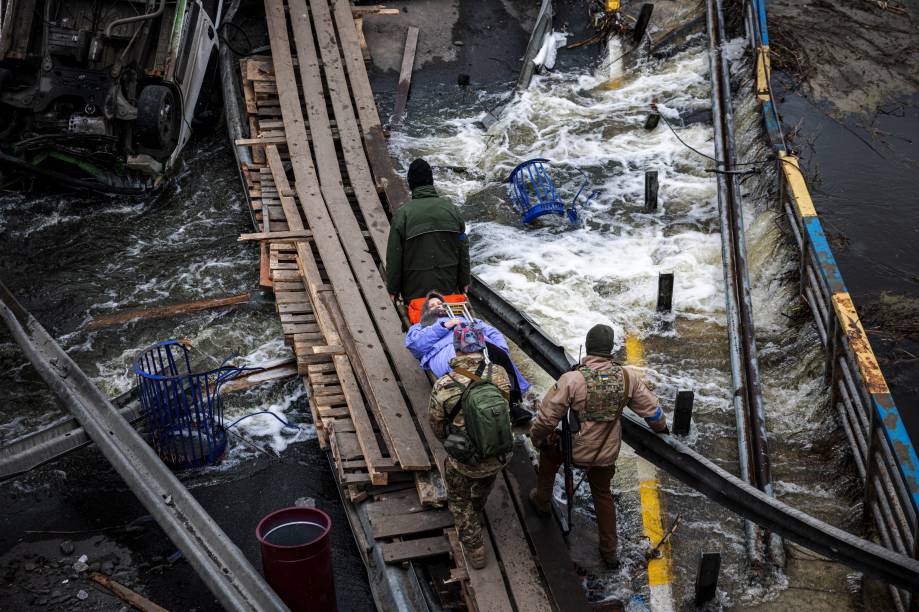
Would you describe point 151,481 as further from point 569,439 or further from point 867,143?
point 867,143

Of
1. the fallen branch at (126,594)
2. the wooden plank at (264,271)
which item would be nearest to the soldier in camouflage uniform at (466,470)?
the fallen branch at (126,594)

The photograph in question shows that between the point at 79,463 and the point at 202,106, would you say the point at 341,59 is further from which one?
the point at 79,463

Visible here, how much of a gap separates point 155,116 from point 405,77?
13.8 ft

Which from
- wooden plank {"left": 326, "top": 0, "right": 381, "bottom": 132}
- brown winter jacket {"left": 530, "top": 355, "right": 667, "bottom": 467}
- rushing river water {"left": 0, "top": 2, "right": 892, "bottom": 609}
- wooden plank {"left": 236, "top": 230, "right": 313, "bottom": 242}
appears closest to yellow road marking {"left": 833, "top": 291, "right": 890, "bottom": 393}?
rushing river water {"left": 0, "top": 2, "right": 892, "bottom": 609}

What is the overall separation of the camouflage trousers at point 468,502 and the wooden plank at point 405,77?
330 inches

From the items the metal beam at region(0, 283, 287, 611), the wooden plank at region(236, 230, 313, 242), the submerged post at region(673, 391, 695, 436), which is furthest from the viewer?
the wooden plank at region(236, 230, 313, 242)

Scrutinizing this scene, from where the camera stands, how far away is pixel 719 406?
8016mm

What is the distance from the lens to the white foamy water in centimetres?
721

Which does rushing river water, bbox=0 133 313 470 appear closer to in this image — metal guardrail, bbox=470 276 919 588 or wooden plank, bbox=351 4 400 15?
wooden plank, bbox=351 4 400 15

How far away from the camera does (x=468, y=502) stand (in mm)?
5719

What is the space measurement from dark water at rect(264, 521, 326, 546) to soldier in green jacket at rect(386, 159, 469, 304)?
6.99 feet

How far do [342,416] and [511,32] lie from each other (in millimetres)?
9736

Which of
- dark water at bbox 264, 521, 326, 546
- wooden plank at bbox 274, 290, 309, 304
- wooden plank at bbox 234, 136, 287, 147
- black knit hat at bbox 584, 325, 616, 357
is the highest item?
wooden plank at bbox 234, 136, 287, 147

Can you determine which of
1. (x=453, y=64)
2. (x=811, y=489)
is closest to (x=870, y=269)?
(x=811, y=489)
